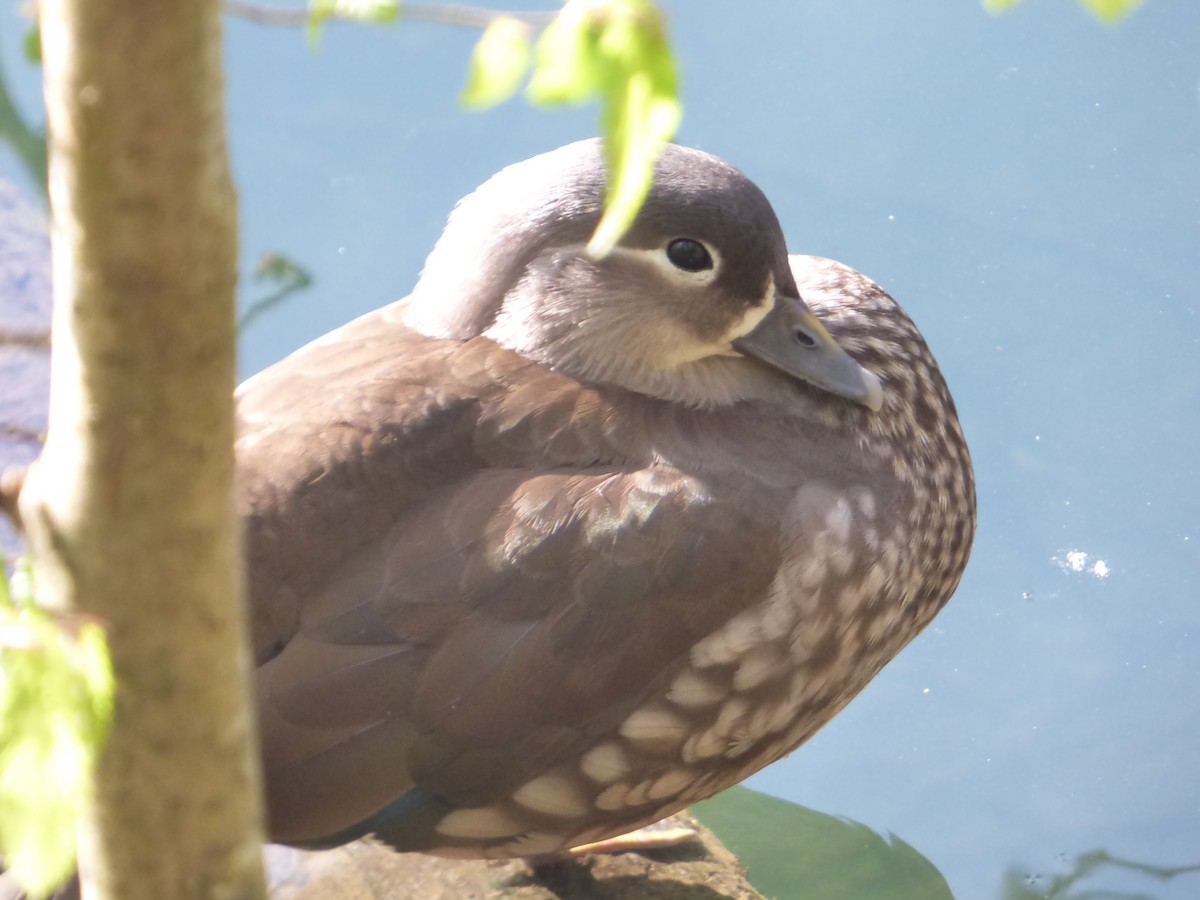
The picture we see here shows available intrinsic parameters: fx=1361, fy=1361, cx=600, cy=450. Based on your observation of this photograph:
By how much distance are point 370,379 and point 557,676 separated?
307mm

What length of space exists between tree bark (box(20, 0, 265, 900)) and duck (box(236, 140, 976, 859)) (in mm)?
508

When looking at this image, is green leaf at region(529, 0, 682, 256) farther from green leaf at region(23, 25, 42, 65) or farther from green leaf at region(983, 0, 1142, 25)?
green leaf at region(23, 25, 42, 65)

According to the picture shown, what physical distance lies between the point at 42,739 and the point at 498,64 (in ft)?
0.83

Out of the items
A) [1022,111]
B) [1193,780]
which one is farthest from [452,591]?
[1022,111]

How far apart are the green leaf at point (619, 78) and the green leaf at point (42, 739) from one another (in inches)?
8.6

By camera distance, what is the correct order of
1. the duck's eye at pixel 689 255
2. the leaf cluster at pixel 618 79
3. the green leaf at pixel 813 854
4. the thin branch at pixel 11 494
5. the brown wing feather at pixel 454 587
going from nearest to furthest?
the leaf cluster at pixel 618 79 → the thin branch at pixel 11 494 → the brown wing feather at pixel 454 587 → the duck's eye at pixel 689 255 → the green leaf at pixel 813 854

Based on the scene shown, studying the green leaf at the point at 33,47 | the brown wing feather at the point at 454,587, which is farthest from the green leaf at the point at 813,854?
the green leaf at the point at 33,47

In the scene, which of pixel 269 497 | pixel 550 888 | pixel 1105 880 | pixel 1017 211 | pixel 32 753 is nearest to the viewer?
pixel 32 753

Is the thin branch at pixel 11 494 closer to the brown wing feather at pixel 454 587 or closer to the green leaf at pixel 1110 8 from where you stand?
the green leaf at pixel 1110 8

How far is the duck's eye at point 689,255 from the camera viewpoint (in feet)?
4.01

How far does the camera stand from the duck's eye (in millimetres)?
1222

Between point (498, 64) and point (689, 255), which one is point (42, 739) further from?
point (689, 255)

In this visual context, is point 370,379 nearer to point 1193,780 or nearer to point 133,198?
point 133,198

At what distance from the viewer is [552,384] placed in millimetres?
1208
